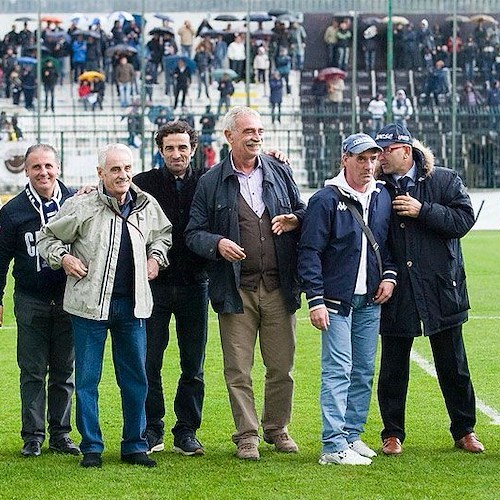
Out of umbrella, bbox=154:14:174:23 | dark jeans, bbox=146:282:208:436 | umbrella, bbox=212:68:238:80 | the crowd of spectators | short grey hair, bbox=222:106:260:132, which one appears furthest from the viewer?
umbrella, bbox=154:14:174:23

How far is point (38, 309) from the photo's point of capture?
7.56 metres

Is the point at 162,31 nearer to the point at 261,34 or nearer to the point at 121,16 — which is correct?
the point at 121,16

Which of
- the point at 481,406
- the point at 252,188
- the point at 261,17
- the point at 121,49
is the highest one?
the point at 261,17

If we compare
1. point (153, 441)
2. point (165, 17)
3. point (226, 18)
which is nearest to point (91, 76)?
point (165, 17)

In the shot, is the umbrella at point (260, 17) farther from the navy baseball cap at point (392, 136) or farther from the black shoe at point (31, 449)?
the black shoe at point (31, 449)

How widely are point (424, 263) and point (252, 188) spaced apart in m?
1.07

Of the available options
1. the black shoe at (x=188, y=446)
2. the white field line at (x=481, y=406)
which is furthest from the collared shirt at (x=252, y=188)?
the white field line at (x=481, y=406)

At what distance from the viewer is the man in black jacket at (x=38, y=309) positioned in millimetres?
7516

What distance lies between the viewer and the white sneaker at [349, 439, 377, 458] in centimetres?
735

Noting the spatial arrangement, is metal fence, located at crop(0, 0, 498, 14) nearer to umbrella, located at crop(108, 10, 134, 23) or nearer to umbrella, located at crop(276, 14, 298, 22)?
umbrella, located at crop(108, 10, 134, 23)

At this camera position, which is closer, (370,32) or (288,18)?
(370,32)

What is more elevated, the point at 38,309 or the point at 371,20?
the point at 371,20

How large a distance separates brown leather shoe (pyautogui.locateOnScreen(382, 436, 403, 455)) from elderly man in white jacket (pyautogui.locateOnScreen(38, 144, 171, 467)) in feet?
4.41

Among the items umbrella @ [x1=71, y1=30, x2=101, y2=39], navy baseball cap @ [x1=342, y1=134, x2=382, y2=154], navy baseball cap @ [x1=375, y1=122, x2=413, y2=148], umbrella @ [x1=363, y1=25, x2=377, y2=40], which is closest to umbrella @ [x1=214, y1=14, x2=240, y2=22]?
umbrella @ [x1=71, y1=30, x2=101, y2=39]
